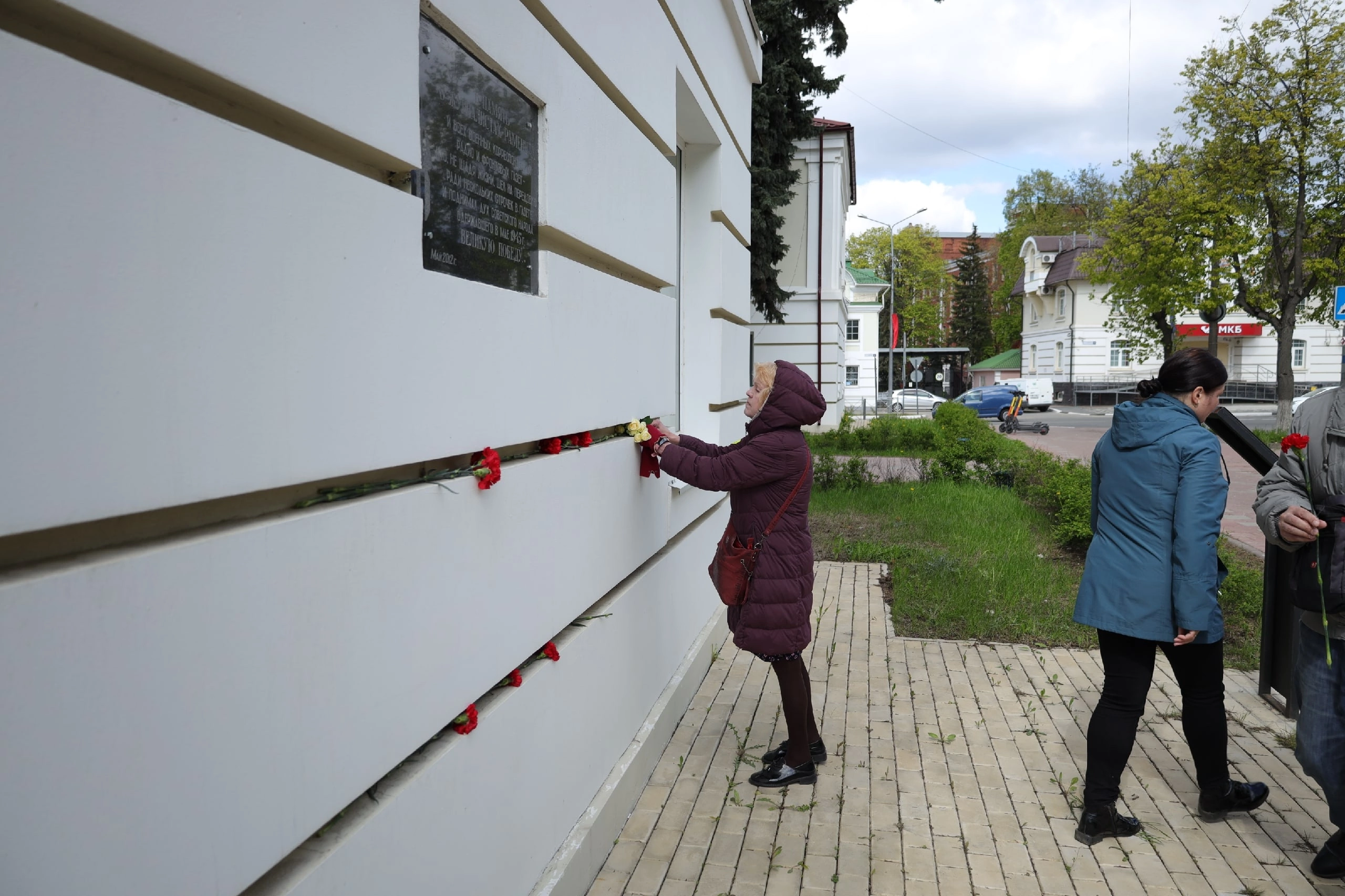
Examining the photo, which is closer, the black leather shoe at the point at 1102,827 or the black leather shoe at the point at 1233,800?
the black leather shoe at the point at 1102,827

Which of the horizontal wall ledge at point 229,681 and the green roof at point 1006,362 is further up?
the green roof at point 1006,362

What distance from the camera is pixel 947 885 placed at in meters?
3.43

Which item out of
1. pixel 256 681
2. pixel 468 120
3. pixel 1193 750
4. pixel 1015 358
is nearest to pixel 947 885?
pixel 1193 750

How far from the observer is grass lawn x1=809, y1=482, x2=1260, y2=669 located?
6.73m

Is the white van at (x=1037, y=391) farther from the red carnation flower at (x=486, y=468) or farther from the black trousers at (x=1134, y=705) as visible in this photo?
the red carnation flower at (x=486, y=468)

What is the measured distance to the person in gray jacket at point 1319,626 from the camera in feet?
10.7

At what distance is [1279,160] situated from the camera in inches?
808

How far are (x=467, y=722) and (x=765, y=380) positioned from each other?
2.10 m

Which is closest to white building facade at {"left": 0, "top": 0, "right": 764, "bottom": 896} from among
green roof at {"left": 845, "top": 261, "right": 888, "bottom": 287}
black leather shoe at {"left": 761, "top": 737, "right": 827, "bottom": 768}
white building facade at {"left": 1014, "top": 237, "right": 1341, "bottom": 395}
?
black leather shoe at {"left": 761, "top": 737, "right": 827, "bottom": 768}

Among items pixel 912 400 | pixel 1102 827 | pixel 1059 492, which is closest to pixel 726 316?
pixel 1102 827

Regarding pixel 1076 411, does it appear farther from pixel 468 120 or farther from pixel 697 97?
pixel 468 120

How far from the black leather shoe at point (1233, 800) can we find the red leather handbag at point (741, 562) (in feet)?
6.85

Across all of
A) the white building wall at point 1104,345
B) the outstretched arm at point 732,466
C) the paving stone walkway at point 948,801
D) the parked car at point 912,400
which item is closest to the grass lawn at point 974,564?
the paving stone walkway at point 948,801

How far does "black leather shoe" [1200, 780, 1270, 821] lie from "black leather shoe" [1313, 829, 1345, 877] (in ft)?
1.44
